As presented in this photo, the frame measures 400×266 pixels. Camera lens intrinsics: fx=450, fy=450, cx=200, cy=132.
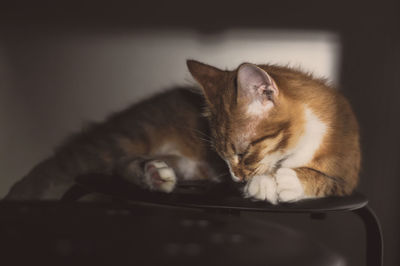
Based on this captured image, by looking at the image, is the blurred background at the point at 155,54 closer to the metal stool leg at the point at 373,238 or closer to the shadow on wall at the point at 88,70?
the shadow on wall at the point at 88,70

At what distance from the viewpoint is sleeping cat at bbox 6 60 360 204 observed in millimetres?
1017

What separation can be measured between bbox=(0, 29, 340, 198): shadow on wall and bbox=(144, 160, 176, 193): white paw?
1.85 feet

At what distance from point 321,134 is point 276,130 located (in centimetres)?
12

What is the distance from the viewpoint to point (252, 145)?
1050 mm

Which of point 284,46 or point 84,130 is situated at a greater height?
point 284,46

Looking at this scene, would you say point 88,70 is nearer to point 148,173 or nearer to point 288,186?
point 148,173

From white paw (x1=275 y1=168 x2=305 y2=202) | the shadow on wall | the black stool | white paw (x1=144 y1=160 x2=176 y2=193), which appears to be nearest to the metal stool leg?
the black stool

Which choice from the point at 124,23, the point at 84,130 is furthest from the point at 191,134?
the point at 124,23

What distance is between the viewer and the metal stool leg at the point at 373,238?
957 mm

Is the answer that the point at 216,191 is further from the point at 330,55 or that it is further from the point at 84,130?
the point at 330,55

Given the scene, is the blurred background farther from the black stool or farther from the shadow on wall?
the black stool

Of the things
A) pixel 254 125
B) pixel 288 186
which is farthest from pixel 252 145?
pixel 288 186

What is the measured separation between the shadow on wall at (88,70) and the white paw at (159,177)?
1.85ft

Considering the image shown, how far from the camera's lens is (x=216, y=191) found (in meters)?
0.96
